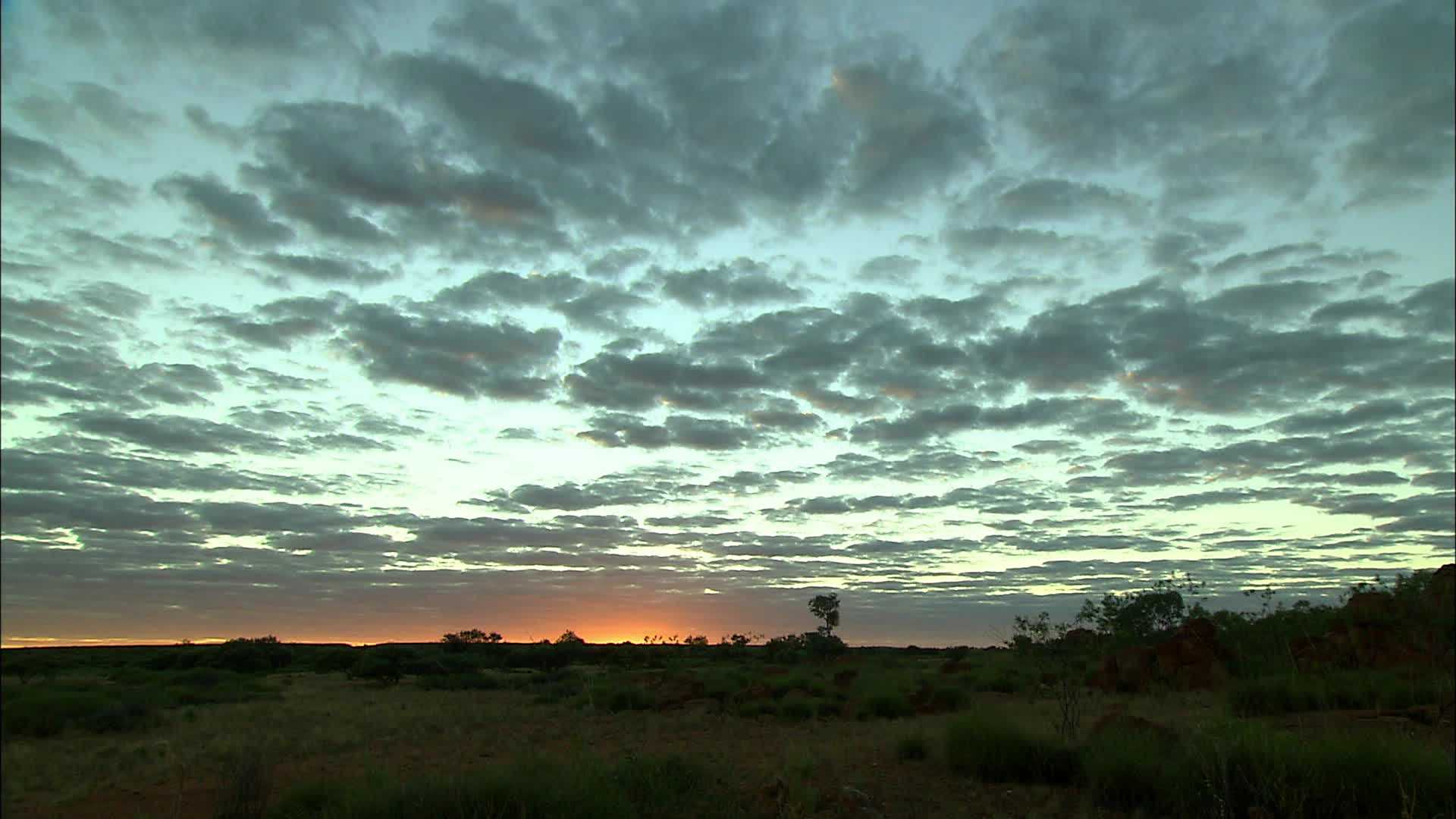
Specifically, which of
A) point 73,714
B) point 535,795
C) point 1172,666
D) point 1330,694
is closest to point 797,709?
point 1172,666

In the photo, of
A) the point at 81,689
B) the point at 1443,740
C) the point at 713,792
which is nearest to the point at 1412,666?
the point at 1443,740

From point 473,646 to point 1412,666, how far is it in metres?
61.0

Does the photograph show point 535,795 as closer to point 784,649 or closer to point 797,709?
point 797,709

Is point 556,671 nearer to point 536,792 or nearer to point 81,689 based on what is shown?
point 81,689

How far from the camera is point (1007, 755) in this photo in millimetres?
14008

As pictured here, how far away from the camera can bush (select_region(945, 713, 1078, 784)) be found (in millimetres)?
13703

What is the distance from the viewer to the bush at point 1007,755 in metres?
13.7

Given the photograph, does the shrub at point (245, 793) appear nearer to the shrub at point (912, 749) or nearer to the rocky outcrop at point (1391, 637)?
the shrub at point (912, 749)

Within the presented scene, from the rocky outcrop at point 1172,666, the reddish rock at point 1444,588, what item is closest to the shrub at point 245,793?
the rocky outcrop at point 1172,666

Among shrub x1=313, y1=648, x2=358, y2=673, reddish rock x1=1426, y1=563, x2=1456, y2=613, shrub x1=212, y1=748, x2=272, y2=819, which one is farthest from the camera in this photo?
shrub x1=313, y1=648, x2=358, y2=673

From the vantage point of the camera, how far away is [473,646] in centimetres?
7056

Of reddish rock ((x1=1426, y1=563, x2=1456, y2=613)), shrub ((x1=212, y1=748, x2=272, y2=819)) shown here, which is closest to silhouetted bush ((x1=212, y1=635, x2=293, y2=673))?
shrub ((x1=212, y1=748, x2=272, y2=819))

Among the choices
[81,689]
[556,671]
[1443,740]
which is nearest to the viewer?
[1443,740]

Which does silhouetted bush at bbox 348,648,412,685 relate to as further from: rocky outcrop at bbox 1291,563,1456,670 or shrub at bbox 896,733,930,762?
rocky outcrop at bbox 1291,563,1456,670
